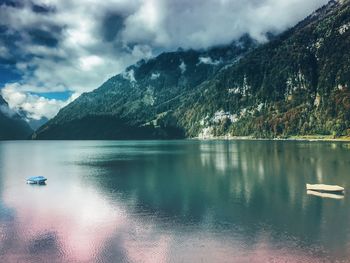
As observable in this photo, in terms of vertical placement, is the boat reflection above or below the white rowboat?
below

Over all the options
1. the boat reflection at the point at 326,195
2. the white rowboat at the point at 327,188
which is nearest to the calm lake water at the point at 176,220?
the boat reflection at the point at 326,195

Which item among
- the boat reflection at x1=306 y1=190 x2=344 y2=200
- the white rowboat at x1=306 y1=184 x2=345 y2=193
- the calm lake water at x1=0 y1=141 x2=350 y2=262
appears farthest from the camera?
the white rowboat at x1=306 y1=184 x2=345 y2=193

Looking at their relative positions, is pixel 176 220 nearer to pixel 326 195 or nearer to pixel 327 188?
pixel 326 195

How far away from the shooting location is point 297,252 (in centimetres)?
4691

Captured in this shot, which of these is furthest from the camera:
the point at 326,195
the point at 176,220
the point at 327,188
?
the point at 327,188

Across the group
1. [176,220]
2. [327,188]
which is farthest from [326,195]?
[176,220]

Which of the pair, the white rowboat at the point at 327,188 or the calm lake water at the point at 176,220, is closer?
the calm lake water at the point at 176,220

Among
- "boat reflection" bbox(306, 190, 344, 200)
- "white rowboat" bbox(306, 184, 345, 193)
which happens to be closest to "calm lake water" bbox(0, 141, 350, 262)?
"boat reflection" bbox(306, 190, 344, 200)

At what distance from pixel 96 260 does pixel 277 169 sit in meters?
98.3

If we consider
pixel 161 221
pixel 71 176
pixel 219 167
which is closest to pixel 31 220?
pixel 161 221

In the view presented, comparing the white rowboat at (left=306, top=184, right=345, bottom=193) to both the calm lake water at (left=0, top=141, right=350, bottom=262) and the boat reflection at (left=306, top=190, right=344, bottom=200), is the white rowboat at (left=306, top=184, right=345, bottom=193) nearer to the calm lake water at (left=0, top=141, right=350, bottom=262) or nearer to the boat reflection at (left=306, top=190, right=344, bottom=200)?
the boat reflection at (left=306, top=190, right=344, bottom=200)

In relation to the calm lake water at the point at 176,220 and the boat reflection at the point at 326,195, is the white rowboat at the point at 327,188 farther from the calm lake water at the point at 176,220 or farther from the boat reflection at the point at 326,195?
the calm lake water at the point at 176,220

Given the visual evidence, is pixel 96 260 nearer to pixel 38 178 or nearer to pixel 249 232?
pixel 249 232

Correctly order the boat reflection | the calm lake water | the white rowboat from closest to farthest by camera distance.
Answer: the calm lake water → the boat reflection → the white rowboat
